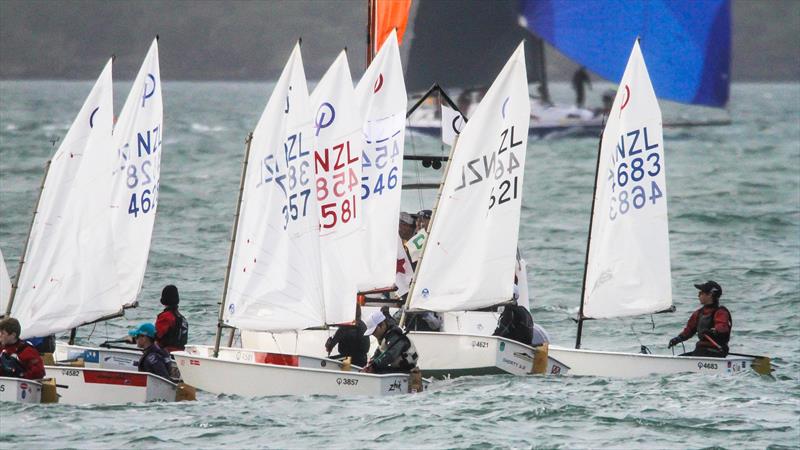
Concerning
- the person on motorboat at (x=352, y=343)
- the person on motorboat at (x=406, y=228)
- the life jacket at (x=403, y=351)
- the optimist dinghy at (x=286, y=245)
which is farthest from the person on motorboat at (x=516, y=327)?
the person on motorboat at (x=406, y=228)

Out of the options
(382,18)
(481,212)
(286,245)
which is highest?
(382,18)

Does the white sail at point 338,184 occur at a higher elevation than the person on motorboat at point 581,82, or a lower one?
lower

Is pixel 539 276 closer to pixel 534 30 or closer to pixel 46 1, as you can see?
pixel 534 30

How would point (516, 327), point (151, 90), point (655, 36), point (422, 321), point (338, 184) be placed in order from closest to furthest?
point (338, 184) → point (516, 327) → point (151, 90) → point (422, 321) → point (655, 36)

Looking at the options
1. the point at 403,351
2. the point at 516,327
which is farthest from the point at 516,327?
the point at 403,351

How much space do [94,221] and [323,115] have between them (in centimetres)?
314

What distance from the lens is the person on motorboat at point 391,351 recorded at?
1802cm

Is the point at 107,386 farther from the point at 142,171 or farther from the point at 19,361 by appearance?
the point at 142,171

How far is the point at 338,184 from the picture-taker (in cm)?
1966

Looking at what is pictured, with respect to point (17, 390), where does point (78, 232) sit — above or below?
above

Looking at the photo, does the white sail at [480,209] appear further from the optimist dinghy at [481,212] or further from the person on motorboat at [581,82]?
the person on motorboat at [581,82]

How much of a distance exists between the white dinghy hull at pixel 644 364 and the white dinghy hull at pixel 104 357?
5.32 metres

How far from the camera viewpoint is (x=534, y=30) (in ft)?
210

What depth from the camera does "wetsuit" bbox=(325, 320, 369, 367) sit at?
62.5ft
